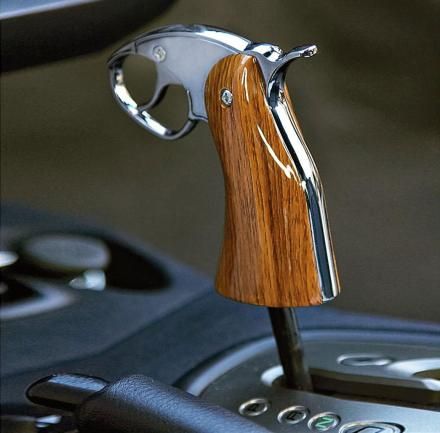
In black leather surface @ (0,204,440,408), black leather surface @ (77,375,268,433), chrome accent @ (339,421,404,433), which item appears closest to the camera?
black leather surface @ (77,375,268,433)

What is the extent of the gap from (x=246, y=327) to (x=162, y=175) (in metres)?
0.17

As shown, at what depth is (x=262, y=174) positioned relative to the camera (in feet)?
1.92

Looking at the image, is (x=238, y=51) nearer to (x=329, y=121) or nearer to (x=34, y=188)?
(x=329, y=121)

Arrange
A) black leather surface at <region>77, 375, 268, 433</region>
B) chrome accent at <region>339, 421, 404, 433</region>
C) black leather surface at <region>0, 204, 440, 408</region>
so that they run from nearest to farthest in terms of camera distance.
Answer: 1. black leather surface at <region>77, 375, 268, 433</region>
2. chrome accent at <region>339, 421, 404, 433</region>
3. black leather surface at <region>0, 204, 440, 408</region>

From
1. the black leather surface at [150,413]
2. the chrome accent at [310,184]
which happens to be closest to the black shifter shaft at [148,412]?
the black leather surface at [150,413]

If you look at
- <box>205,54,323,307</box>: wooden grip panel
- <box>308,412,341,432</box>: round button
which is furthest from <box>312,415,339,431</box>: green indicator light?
<box>205,54,323,307</box>: wooden grip panel

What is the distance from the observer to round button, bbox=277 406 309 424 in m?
0.65

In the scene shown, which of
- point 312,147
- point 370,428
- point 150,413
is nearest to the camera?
point 150,413

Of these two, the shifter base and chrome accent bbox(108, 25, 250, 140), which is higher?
chrome accent bbox(108, 25, 250, 140)

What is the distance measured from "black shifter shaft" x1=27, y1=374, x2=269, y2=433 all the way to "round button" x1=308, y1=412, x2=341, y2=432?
0.13m

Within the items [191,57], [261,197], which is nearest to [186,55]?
[191,57]

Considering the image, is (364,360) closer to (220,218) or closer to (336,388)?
(336,388)

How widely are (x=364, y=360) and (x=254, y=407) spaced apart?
4.2 inches

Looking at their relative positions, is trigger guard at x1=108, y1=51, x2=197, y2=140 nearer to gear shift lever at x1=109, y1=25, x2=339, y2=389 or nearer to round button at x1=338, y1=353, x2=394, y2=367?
gear shift lever at x1=109, y1=25, x2=339, y2=389
